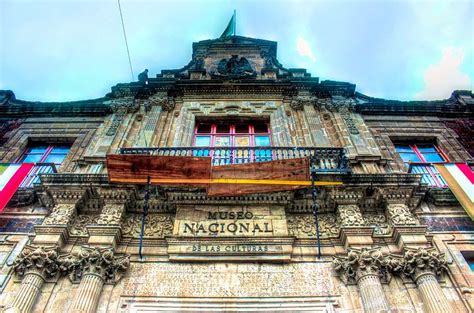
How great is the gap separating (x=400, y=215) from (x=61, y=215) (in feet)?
23.4

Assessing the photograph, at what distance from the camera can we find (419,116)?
12531 millimetres

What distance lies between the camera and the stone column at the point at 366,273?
252 inches

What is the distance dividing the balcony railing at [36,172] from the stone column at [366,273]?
709cm

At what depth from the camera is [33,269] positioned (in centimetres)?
689

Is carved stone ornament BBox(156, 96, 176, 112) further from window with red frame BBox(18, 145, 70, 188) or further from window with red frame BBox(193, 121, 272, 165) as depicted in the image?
window with red frame BBox(18, 145, 70, 188)

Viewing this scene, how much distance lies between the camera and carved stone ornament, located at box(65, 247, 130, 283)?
6.95 metres

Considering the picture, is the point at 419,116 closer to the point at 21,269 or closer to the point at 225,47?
the point at 225,47

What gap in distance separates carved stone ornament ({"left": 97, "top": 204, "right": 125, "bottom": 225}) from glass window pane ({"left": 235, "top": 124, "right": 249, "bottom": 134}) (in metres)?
4.83

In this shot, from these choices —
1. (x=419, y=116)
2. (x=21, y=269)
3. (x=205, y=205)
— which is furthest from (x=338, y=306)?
(x=419, y=116)

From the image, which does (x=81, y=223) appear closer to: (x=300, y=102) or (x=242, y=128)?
(x=242, y=128)

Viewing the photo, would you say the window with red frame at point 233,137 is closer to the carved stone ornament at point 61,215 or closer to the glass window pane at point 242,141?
the glass window pane at point 242,141

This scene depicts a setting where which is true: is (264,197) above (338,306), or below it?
above

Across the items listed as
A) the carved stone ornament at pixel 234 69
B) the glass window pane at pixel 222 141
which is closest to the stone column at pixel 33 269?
the glass window pane at pixel 222 141

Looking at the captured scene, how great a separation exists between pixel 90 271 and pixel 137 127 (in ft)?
17.8
